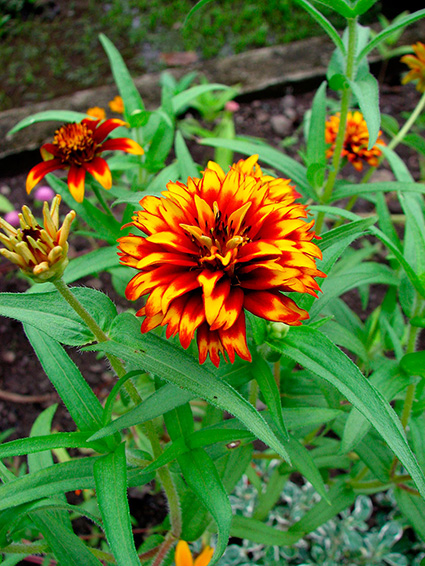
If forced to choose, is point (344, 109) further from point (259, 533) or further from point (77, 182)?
point (259, 533)

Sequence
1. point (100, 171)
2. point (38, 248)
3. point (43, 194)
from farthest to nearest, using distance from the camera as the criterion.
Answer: point (43, 194) < point (100, 171) < point (38, 248)

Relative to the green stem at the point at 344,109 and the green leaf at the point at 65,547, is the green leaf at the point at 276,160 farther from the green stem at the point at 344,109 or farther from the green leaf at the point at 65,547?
the green leaf at the point at 65,547

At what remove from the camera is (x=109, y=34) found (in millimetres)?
2686

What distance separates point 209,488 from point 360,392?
288 mm

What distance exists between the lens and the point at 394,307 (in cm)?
112

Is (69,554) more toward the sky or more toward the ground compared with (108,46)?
more toward the ground

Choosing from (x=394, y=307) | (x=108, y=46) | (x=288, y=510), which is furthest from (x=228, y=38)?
(x=288, y=510)

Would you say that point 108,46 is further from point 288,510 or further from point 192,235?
point 288,510

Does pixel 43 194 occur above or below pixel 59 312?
above

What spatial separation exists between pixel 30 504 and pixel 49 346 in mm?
240

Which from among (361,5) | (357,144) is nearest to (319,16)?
(361,5)

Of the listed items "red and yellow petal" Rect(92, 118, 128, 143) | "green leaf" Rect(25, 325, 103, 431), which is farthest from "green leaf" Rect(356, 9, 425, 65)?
"green leaf" Rect(25, 325, 103, 431)

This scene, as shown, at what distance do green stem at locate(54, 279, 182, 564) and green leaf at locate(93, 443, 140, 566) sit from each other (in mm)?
102

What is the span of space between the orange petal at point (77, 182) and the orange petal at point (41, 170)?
0.10ft
